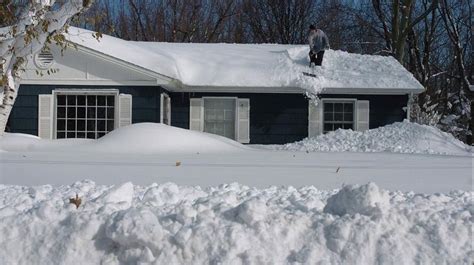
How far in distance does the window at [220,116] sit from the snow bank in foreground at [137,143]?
5702 mm

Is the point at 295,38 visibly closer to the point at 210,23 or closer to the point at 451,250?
the point at 210,23

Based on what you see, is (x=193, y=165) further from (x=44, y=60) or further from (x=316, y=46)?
(x=316, y=46)

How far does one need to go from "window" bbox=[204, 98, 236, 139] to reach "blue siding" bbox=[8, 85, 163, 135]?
90.0 inches

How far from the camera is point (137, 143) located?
512 inches

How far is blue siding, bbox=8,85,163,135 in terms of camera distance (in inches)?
714

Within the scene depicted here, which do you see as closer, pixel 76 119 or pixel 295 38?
pixel 76 119

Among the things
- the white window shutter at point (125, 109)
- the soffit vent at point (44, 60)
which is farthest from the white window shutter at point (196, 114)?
the soffit vent at point (44, 60)

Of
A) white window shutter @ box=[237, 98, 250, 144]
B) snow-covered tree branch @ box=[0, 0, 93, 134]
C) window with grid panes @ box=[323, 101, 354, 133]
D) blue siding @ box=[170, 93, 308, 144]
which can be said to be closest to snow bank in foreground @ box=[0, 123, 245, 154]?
snow-covered tree branch @ box=[0, 0, 93, 134]

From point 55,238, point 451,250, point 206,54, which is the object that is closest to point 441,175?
point 451,250

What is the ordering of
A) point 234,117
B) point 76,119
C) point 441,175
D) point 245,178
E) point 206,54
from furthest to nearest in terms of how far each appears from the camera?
point 206,54
point 234,117
point 76,119
point 441,175
point 245,178

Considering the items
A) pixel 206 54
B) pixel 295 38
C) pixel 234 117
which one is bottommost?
pixel 234 117

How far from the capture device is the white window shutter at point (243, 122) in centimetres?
1989

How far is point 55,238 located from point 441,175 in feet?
23.0

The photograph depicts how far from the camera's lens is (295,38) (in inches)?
1438
